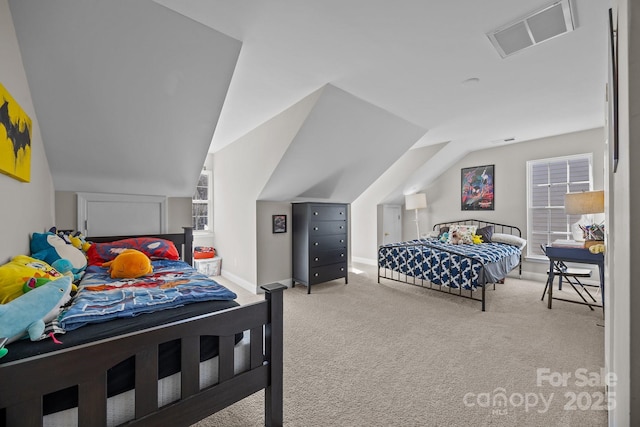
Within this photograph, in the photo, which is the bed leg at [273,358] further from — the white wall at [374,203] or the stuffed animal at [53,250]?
the white wall at [374,203]

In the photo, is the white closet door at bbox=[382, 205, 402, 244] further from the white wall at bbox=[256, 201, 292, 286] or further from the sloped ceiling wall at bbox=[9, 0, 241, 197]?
the sloped ceiling wall at bbox=[9, 0, 241, 197]

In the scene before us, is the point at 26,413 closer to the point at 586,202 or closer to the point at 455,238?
the point at 586,202

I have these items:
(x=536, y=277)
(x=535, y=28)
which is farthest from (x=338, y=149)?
(x=536, y=277)

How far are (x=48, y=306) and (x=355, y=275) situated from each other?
434cm

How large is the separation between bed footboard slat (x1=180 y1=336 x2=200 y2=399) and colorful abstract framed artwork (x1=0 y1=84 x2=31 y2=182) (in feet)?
4.67

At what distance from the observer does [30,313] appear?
3.58ft

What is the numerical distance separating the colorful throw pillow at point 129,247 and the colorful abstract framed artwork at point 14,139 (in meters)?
1.01

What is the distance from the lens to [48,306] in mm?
1160

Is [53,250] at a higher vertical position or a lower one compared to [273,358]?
higher

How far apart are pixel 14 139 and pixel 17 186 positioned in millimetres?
330

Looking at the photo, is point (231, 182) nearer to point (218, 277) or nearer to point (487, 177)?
point (218, 277)

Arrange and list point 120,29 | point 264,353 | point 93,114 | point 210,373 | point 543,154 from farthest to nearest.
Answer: point 543,154 < point 93,114 < point 120,29 < point 264,353 < point 210,373

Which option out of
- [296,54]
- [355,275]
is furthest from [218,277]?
[296,54]

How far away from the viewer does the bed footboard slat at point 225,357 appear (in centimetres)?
131
